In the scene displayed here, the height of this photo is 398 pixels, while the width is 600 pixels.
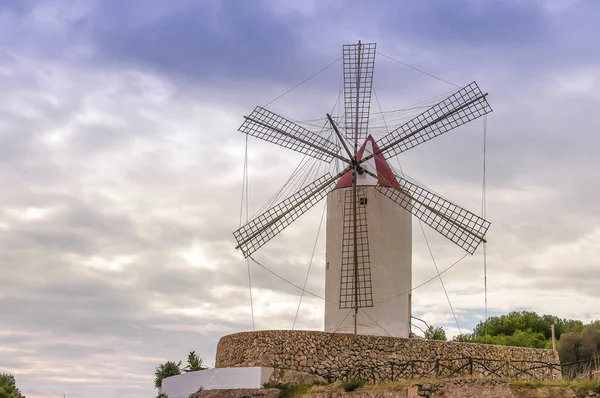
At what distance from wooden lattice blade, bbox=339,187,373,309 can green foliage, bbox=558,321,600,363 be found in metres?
13.0

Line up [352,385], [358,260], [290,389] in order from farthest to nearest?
[358,260]
[290,389]
[352,385]

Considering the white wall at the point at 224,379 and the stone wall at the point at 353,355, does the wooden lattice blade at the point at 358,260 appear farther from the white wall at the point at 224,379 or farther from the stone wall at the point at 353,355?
the white wall at the point at 224,379

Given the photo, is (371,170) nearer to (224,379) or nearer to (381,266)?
(381,266)

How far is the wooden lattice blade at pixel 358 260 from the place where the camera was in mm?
22031

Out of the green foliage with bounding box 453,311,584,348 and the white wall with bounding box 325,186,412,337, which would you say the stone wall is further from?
the green foliage with bounding box 453,311,584,348

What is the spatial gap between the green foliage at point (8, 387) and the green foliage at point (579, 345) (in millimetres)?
A: 23452

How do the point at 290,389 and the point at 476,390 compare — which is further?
the point at 290,389

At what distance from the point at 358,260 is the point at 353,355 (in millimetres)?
2757

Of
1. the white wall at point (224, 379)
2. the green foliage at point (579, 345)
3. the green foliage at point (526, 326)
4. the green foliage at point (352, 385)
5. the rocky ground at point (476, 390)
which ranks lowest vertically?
the rocky ground at point (476, 390)

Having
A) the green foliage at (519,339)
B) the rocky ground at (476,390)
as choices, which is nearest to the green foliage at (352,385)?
the rocky ground at (476,390)

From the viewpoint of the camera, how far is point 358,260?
877 inches

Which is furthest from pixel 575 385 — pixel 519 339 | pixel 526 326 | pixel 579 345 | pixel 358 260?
pixel 526 326

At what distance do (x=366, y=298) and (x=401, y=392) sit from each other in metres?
5.53

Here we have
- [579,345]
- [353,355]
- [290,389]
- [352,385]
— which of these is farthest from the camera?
[579,345]
